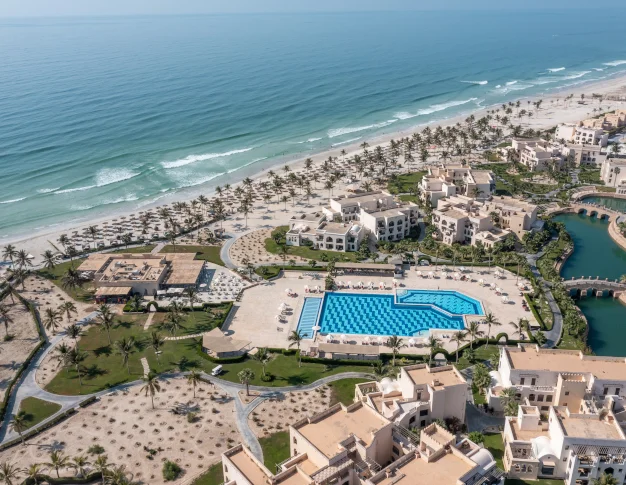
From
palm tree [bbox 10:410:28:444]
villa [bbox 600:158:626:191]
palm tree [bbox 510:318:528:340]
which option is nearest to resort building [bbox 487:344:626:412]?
palm tree [bbox 510:318:528:340]

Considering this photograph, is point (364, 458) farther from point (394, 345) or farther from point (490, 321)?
point (490, 321)

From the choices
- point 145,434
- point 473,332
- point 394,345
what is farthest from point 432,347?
point 145,434

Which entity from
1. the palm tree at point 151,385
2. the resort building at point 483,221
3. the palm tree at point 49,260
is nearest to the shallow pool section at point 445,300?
the resort building at point 483,221

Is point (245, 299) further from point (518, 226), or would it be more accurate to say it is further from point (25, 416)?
point (518, 226)

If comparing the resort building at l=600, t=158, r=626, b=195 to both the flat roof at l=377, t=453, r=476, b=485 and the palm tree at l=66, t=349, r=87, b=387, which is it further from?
the palm tree at l=66, t=349, r=87, b=387

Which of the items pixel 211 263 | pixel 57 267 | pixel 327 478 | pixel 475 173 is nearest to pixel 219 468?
pixel 327 478
